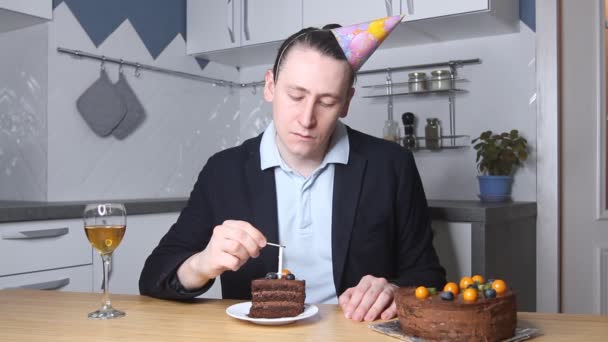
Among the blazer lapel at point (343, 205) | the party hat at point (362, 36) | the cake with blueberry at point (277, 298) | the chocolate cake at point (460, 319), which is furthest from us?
the blazer lapel at point (343, 205)

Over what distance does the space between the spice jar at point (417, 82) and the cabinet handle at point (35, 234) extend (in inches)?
64.7

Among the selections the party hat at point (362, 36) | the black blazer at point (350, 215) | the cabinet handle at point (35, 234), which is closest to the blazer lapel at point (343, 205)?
the black blazer at point (350, 215)

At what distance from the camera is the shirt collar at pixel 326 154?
1.55 m

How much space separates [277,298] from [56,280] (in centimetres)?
155

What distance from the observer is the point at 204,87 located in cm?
357

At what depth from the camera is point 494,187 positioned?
9.03 feet

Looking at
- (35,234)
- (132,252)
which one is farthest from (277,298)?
(132,252)

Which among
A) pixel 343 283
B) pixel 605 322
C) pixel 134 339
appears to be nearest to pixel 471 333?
pixel 605 322

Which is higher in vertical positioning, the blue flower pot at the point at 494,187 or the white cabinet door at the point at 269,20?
the white cabinet door at the point at 269,20

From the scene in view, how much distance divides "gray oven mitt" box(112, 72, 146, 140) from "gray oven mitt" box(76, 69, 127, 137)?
0.03 m

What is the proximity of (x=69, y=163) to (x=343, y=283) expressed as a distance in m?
1.80

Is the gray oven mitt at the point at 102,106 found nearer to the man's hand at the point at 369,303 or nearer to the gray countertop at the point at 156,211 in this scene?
the gray countertop at the point at 156,211

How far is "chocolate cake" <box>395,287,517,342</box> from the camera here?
879mm

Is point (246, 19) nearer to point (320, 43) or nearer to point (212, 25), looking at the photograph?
point (212, 25)
